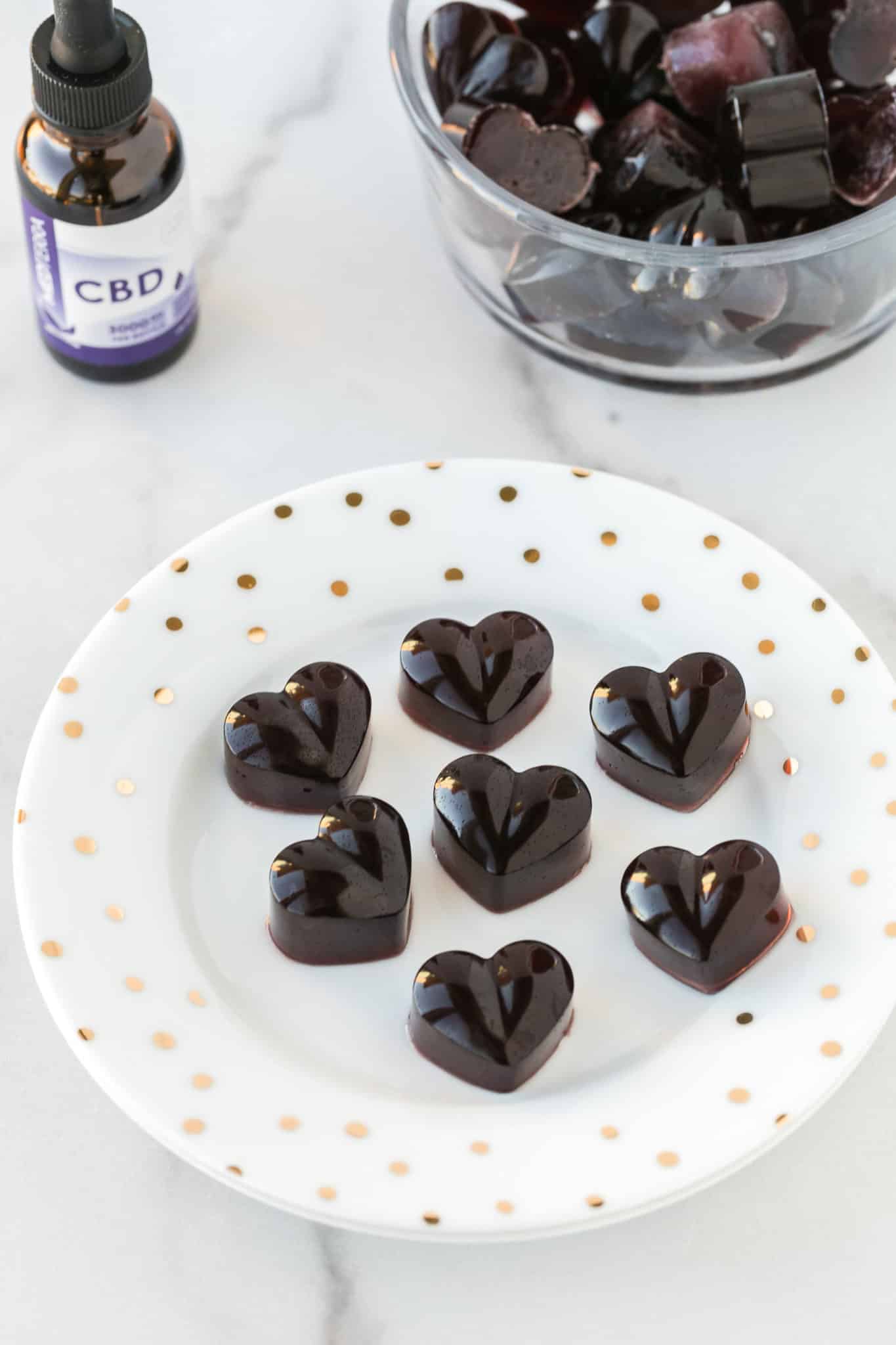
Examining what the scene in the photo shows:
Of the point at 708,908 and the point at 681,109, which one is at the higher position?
the point at 681,109

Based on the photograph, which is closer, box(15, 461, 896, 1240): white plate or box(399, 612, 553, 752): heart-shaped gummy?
box(15, 461, 896, 1240): white plate

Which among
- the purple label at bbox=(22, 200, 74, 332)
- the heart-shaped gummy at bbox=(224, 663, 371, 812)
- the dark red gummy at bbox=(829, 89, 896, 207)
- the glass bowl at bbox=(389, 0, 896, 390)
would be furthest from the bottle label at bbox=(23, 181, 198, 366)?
the dark red gummy at bbox=(829, 89, 896, 207)

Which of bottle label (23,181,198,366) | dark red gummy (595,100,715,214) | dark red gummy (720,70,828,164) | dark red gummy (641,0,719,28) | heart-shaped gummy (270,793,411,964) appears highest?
dark red gummy (641,0,719,28)

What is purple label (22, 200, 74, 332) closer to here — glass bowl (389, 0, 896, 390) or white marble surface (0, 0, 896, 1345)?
white marble surface (0, 0, 896, 1345)

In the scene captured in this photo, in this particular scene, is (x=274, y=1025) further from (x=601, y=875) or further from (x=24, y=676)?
(x=24, y=676)

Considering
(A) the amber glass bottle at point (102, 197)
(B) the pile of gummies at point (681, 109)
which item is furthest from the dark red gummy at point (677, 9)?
(A) the amber glass bottle at point (102, 197)

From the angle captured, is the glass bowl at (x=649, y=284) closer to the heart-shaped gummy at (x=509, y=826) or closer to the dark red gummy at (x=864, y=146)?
the dark red gummy at (x=864, y=146)

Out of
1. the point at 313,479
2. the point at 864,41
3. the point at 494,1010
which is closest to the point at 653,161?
the point at 864,41

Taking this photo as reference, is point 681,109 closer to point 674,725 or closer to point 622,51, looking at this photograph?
point 622,51
